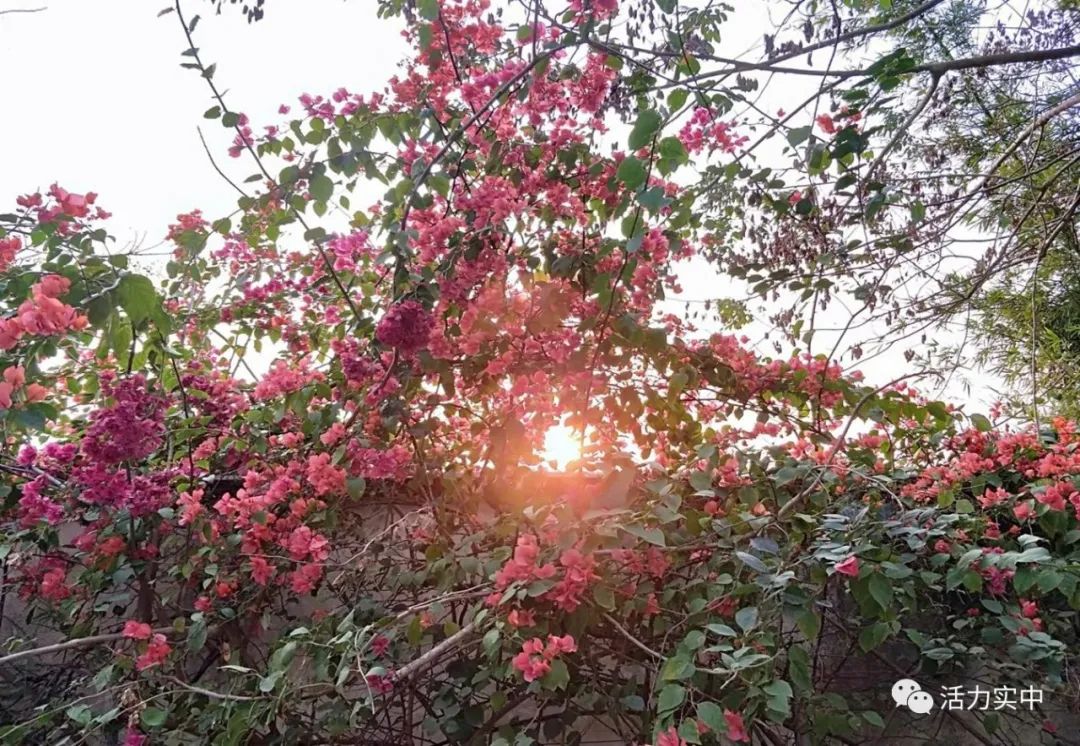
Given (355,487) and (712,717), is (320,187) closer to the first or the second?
(355,487)

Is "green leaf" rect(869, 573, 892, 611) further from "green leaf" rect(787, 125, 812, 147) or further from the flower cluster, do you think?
"green leaf" rect(787, 125, 812, 147)

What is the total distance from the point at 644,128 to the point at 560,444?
0.88 meters

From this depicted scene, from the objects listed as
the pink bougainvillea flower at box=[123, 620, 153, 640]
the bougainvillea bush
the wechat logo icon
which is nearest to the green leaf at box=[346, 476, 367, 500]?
the bougainvillea bush

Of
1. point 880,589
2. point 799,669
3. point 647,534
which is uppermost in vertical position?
point 647,534

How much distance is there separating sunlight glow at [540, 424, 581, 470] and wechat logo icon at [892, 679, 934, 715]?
83 centimetres

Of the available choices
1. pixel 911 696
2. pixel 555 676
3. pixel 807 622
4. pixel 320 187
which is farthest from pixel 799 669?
pixel 320 187

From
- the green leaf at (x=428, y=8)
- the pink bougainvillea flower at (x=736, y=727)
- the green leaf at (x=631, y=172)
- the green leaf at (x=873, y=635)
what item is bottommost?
the pink bougainvillea flower at (x=736, y=727)

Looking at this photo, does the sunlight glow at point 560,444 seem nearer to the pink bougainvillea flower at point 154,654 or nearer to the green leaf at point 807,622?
the green leaf at point 807,622

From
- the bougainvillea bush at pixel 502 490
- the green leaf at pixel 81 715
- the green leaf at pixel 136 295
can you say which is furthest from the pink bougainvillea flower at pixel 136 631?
the green leaf at pixel 136 295

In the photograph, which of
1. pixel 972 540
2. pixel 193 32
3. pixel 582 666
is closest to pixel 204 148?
pixel 193 32

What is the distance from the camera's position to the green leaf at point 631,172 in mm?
1145

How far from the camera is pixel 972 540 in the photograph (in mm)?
1465

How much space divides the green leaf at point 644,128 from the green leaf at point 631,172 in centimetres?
3

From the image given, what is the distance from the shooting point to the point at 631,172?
3.77 feet
